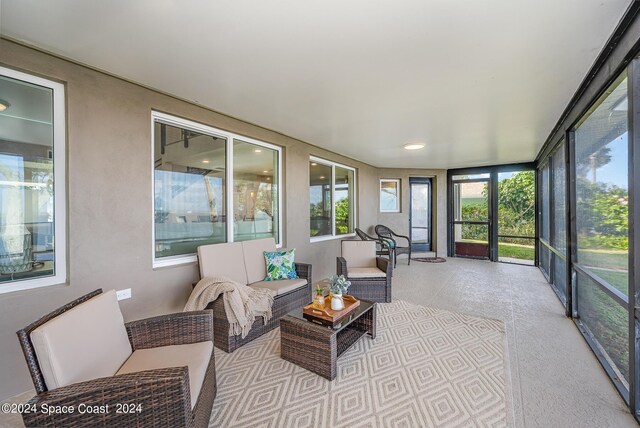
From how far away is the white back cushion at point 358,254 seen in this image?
405 centimetres

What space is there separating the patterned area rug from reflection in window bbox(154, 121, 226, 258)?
133cm

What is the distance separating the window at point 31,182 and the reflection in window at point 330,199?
10.8ft

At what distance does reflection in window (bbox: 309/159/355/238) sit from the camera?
4938 millimetres

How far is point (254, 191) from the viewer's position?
3.81m

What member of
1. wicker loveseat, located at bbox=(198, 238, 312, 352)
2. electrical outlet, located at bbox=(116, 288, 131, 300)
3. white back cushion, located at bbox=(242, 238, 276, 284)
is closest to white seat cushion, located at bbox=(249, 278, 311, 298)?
wicker loveseat, located at bbox=(198, 238, 312, 352)

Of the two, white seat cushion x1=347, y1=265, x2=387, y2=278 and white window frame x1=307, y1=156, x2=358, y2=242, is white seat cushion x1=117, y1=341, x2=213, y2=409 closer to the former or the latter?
white seat cushion x1=347, y1=265, x2=387, y2=278

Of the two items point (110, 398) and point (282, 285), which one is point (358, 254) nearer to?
point (282, 285)

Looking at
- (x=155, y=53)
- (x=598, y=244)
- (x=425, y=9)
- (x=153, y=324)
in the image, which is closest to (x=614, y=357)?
(x=598, y=244)


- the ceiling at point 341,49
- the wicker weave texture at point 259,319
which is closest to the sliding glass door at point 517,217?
the ceiling at point 341,49

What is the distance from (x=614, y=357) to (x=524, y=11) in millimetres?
2660

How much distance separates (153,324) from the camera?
67.0 inches

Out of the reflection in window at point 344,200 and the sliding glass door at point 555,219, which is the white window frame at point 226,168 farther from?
the sliding glass door at point 555,219

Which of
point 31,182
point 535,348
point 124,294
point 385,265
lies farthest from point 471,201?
point 31,182

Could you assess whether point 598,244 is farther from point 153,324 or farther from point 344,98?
point 153,324
